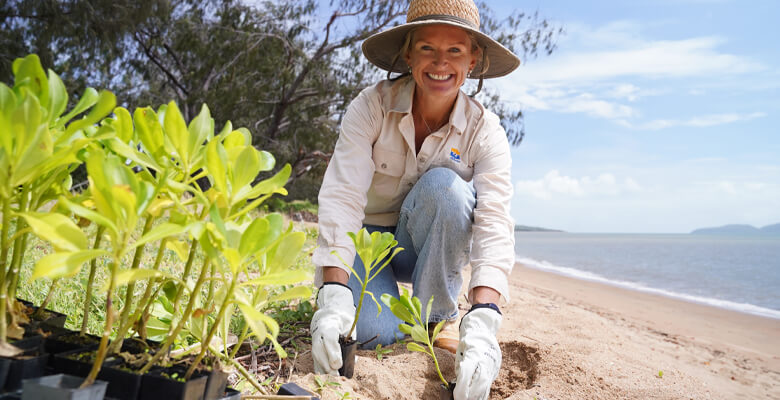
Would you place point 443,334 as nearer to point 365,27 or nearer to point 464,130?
point 464,130

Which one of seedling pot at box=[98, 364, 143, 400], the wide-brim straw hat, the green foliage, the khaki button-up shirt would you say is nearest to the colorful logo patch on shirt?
the khaki button-up shirt

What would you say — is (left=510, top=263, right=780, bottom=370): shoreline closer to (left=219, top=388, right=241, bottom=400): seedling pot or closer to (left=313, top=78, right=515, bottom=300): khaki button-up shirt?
(left=313, top=78, right=515, bottom=300): khaki button-up shirt

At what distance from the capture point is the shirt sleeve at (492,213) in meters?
1.44

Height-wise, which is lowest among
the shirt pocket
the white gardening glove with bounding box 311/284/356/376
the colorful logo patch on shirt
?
the white gardening glove with bounding box 311/284/356/376

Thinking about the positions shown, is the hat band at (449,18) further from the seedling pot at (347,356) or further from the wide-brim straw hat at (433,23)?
the seedling pot at (347,356)

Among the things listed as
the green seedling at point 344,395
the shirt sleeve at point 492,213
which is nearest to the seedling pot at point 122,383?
the green seedling at point 344,395

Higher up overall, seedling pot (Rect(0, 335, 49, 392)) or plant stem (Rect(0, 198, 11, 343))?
plant stem (Rect(0, 198, 11, 343))

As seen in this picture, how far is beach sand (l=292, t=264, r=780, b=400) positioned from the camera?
1335 mm

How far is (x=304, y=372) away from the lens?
4.11 ft

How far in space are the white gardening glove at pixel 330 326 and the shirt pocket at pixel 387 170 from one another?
0.61m

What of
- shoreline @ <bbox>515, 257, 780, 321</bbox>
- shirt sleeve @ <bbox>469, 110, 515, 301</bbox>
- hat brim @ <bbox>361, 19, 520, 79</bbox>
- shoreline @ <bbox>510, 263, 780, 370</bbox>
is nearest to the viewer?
shirt sleeve @ <bbox>469, 110, 515, 301</bbox>

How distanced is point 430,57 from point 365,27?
6824mm

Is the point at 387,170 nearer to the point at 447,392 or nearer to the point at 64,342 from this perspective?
the point at 447,392

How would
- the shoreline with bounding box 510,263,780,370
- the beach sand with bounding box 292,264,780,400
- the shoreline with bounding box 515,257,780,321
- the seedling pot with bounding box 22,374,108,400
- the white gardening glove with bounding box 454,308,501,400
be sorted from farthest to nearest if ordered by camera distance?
1. the shoreline with bounding box 515,257,780,321
2. the shoreline with bounding box 510,263,780,370
3. the beach sand with bounding box 292,264,780,400
4. the white gardening glove with bounding box 454,308,501,400
5. the seedling pot with bounding box 22,374,108,400
